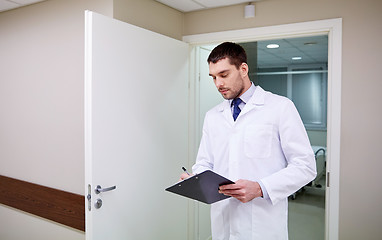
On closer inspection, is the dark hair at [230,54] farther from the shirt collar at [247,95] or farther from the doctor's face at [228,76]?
the shirt collar at [247,95]

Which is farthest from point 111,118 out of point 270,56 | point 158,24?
point 270,56

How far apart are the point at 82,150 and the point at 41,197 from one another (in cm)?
53

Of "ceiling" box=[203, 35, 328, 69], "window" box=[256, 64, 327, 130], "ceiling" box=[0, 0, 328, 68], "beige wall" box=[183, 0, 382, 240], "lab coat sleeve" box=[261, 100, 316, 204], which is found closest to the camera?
"lab coat sleeve" box=[261, 100, 316, 204]

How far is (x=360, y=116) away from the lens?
1.72 meters

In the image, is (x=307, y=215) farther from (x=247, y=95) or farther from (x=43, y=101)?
(x=43, y=101)

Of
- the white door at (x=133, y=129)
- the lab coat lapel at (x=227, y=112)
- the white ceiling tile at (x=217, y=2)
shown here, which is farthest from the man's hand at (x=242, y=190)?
the white ceiling tile at (x=217, y=2)

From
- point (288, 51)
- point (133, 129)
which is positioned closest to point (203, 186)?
point (133, 129)

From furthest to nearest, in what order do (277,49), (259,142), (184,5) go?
(277,49) → (184,5) → (259,142)

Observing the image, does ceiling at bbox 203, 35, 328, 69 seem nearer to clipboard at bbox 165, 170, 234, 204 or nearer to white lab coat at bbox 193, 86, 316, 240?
white lab coat at bbox 193, 86, 316, 240

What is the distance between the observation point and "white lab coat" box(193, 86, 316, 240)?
3.97 feet

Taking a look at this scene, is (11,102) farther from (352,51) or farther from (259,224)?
(352,51)

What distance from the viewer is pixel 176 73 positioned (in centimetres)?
206

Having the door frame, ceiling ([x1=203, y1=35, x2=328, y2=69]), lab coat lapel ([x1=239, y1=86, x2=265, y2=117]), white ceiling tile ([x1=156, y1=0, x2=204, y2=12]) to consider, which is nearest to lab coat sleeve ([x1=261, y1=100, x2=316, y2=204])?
lab coat lapel ([x1=239, y1=86, x2=265, y2=117])

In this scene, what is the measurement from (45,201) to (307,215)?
8.88 ft
